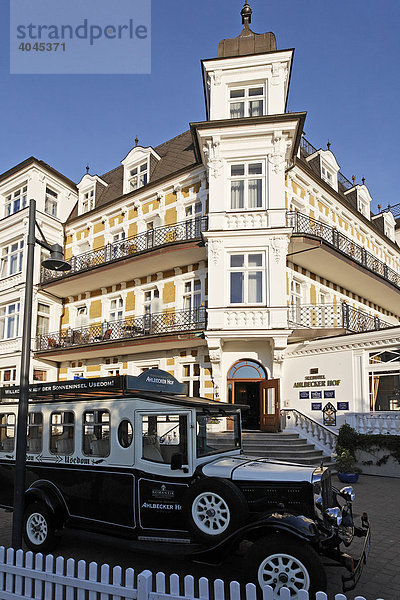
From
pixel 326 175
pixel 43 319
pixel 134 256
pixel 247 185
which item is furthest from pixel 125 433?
pixel 326 175

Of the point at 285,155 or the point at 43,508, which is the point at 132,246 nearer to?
the point at 285,155

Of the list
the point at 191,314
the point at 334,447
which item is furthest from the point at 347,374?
the point at 191,314

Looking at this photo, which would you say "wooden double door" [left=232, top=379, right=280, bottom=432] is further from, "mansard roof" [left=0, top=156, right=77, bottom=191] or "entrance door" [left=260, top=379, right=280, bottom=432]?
"mansard roof" [left=0, top=156, right=77, bottom=191]

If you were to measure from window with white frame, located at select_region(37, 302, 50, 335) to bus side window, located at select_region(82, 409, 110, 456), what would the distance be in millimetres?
18210

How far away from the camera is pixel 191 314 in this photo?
750 inches

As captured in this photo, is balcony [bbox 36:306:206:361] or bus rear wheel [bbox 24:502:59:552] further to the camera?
balcony [bbox 36:306:206:361]

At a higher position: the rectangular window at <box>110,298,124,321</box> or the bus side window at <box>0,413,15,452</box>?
the rectangular window at <box>110,298,124,321</box>

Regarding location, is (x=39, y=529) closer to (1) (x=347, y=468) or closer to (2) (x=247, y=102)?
(1) (x=347, y=468)

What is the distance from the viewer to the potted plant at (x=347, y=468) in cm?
1243

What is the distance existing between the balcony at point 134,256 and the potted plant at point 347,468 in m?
9.34

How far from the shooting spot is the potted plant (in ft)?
40.8

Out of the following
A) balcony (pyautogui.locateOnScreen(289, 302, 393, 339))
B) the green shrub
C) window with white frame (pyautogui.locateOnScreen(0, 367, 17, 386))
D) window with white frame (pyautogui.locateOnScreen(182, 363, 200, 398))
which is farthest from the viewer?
window with white frame (pyautogui.locateOnScreen(0, 367, 17, 386))

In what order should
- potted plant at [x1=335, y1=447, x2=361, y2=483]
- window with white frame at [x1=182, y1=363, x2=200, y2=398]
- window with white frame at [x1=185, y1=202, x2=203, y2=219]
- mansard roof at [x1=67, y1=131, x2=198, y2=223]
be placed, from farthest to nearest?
mansard roof at [x1=67, y1=131, x2=198, y2=223], window with white frame at [x1=185, y1=202, x2=203, y2=219], window with white frame at [x1=182, y1=363, x2=200, y2=398], potted plant at [x1=335, y1=447, x2=361, y2=483]

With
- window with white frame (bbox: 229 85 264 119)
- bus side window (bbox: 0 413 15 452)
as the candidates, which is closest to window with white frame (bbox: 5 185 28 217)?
window with white frame (bbox: 229 85 264 119)
